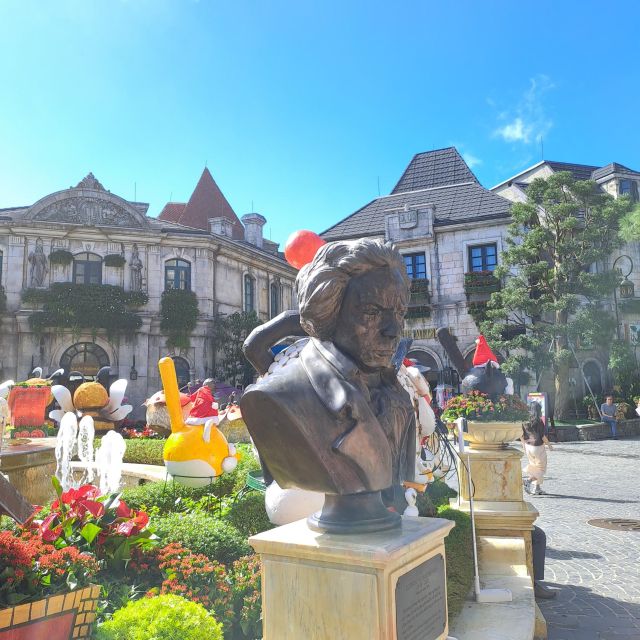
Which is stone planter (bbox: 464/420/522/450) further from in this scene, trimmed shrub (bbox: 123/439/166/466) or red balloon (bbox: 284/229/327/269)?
trimmed shrub (bbox: 123/439/166/466)

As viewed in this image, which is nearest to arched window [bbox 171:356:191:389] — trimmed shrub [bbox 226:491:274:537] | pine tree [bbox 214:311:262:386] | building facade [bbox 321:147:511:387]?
pine tree [bbox 214:311:262:386]

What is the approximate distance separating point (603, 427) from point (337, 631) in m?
21.7

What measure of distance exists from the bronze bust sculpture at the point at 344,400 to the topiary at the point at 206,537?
231 centimetres

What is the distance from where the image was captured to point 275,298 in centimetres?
3269

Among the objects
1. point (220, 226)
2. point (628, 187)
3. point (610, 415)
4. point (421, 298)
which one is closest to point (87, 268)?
point (220, 226)

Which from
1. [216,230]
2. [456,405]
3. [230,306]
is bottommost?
[456,405]

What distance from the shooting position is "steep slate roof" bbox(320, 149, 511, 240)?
26375 millimetres

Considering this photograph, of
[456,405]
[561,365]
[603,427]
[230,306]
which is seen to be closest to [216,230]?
[230,306]

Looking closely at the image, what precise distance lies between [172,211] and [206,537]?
4097 centimetres

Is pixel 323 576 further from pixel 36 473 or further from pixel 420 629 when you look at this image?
pixel 36 473

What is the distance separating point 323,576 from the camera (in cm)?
235

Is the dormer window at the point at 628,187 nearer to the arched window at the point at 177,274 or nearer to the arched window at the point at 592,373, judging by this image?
the arched window at the point at 592,373

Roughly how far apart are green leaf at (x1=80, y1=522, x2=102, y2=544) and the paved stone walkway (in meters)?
3.80

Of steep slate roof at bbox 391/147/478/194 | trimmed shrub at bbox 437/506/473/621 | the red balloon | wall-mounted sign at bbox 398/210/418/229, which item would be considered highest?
steep slate roof at bbox 391/147/478/194
